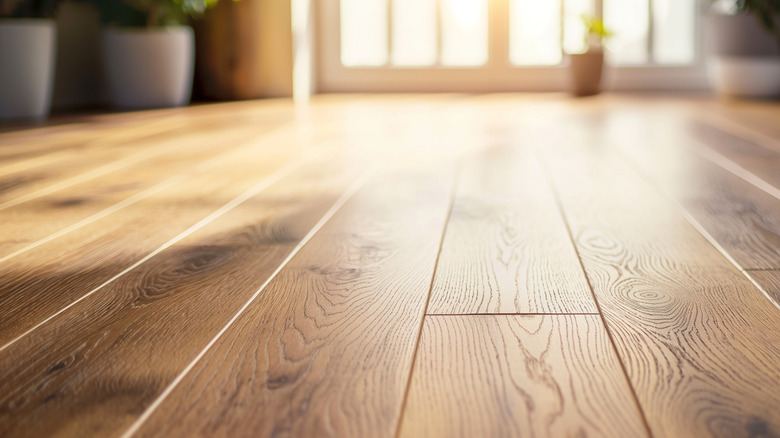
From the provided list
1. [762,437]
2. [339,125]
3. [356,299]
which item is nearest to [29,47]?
[339,125]

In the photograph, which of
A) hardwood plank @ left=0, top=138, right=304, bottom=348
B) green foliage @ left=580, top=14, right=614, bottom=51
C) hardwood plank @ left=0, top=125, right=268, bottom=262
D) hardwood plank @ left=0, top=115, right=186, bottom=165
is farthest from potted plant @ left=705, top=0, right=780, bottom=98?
hardwood plank @ left=0, top=138, right=304, bottom=348

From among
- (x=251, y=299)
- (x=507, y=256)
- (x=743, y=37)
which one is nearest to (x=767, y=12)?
(x=743, y=37)

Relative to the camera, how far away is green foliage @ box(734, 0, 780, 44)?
3424mm

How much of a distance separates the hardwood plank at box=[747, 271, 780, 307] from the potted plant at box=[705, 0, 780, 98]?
2836mm


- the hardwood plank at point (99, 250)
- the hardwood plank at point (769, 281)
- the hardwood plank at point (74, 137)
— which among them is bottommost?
the hardwood plank at point (769, 281)

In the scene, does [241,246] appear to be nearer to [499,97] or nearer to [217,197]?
[217,197]

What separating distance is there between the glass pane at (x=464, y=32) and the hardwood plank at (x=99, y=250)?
2.73 meters

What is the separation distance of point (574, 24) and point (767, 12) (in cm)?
96

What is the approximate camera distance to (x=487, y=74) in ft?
13.9

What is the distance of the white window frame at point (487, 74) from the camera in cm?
412

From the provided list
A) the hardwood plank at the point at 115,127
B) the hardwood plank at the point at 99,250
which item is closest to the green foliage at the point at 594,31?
the hardwood plank at the point at 115,127

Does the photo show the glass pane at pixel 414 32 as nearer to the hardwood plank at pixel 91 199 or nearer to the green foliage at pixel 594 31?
the green foliage at pixel 594 31

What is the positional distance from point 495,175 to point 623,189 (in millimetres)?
267

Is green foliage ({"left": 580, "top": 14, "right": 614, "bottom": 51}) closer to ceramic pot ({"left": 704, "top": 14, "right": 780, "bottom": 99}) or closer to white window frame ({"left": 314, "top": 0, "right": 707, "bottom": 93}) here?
white window frame ({"left": 314, "top": 0, "right": 707, "bottom": 93})
